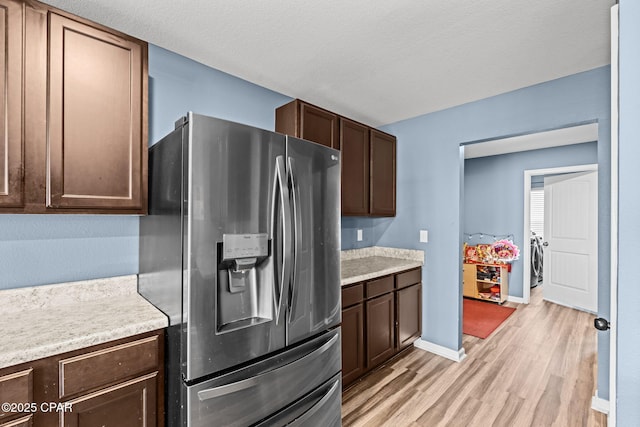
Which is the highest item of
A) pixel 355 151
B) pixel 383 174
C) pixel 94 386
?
pixel 355 151

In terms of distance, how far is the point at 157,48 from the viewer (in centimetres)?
194

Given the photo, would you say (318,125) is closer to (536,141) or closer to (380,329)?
(380,329)

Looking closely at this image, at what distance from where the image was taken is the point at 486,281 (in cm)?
471

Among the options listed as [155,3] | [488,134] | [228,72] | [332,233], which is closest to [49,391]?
[332,233]

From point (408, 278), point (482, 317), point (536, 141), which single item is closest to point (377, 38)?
point (408, 278)

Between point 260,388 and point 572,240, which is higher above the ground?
point 572,240

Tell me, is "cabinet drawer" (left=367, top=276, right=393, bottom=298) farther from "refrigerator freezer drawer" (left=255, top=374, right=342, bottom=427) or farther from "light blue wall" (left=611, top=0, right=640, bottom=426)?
"light blue wall" (left=611, top=0, right=640, bottom=426)

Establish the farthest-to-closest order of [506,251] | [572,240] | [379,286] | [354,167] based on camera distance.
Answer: [506,251], [572,240], [354,167], [379,286]

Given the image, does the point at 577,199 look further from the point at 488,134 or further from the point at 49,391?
the point at 49,391

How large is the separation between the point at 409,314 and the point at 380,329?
0.51 metres

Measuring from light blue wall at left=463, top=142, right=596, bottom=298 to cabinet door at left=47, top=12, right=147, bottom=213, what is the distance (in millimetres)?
4632

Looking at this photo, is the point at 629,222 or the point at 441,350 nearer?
the point at 629,222

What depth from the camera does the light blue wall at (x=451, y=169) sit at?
2.14 m

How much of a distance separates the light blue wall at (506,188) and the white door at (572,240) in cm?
36
